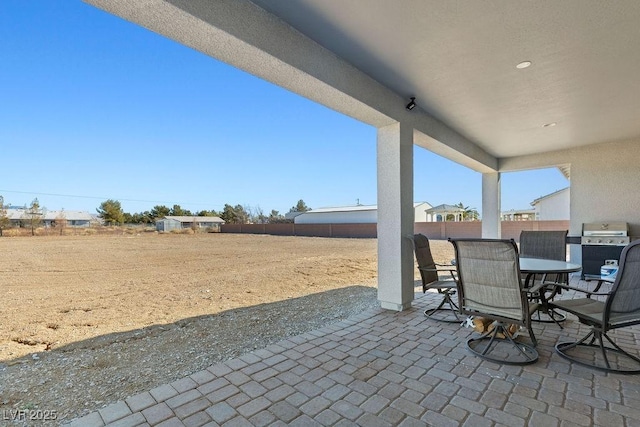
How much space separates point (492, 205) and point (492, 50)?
552 cm

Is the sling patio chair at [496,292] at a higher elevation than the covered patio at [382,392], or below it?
higher

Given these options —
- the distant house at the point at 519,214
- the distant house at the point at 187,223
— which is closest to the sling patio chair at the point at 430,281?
the distant house at the point at 519,214

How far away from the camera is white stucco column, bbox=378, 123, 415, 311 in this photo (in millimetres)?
3699

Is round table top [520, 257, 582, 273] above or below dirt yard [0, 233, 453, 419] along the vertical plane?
above

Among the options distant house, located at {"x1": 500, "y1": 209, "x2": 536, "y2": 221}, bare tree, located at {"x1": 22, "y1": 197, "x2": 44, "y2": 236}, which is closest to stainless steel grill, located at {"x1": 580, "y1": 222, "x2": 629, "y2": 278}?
distant house, located at {"x1": 500, "y1": 209, "x2": 536, "y2": 221}

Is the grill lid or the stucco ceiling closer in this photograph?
the stucco ceiling

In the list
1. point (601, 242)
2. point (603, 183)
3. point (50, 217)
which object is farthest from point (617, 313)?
point (50, 217)

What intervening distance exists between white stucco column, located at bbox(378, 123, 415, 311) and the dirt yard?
61 cm

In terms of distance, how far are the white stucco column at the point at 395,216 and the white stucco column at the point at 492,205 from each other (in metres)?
4.48

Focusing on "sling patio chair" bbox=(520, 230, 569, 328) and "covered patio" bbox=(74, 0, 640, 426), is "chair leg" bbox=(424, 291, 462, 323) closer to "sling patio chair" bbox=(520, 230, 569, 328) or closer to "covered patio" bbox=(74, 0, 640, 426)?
"covered patio" bbox=(74, 0, 640, 426)

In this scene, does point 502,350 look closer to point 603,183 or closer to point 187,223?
point 603,183

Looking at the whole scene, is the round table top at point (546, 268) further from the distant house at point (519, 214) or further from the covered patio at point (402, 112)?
the distant house at point (519, 214)

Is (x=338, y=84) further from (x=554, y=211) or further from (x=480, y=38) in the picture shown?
(x=554, y=211)

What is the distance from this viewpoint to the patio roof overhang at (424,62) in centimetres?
205
